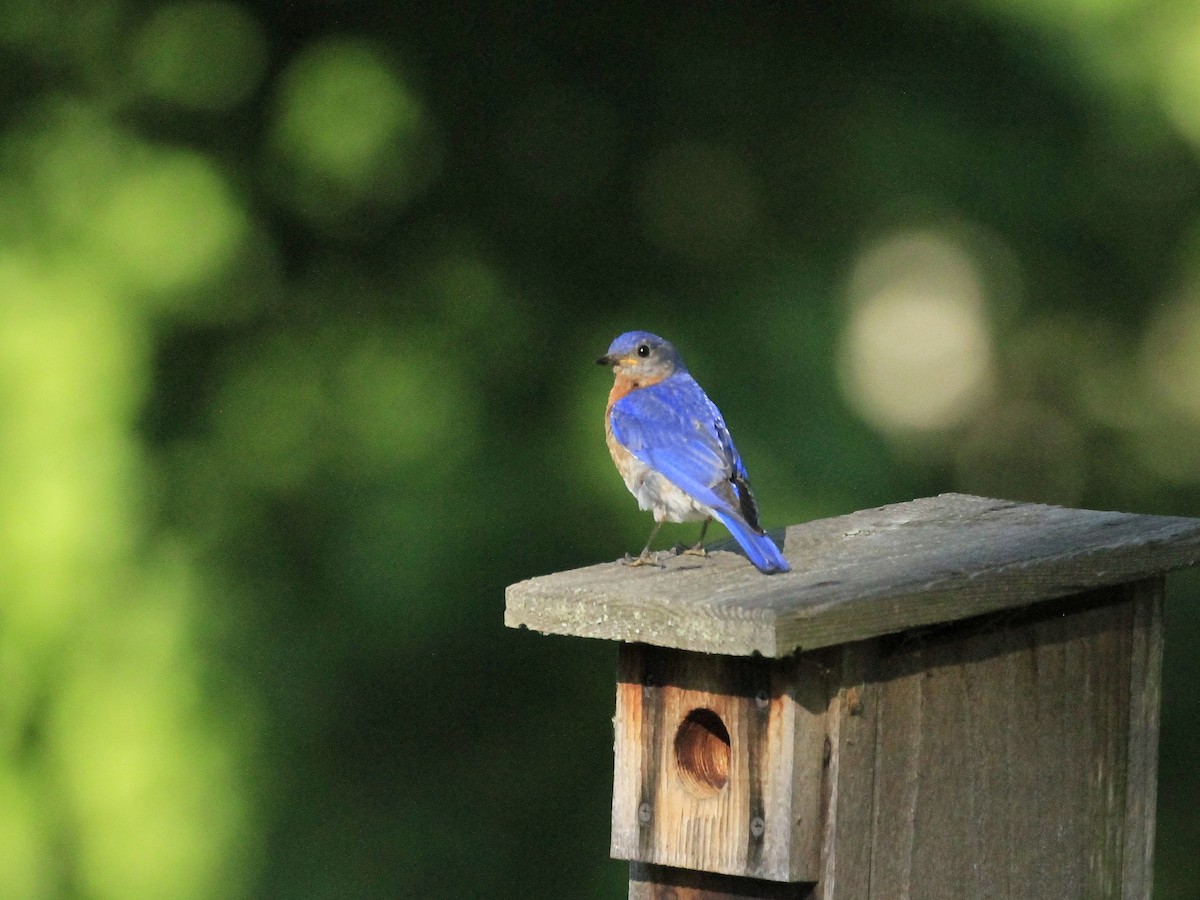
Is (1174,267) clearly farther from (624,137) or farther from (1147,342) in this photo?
(624,137)

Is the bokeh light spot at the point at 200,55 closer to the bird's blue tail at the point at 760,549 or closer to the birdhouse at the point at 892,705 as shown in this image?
the birdhouse at the point at 892,705

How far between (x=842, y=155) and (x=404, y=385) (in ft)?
4.41

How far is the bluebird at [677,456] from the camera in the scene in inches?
115

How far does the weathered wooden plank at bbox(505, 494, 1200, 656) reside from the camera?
2137 mm

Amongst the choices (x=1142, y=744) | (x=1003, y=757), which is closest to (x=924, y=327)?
(x=1142, y=744)

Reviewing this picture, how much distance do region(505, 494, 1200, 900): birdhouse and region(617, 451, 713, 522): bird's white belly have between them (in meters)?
0.38

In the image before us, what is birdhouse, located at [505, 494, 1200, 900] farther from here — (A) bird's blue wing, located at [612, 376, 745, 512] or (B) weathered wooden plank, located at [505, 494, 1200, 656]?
(A) bird's blue wing, located at [612, 376, 745, 512]

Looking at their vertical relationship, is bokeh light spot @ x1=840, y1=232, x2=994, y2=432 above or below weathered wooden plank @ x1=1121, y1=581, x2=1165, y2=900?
above

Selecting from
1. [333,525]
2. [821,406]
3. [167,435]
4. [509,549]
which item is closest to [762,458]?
[821,406]

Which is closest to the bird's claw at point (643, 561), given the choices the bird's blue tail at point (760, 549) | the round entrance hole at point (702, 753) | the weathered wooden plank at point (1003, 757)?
the bird's blue tail at point (760, 549)

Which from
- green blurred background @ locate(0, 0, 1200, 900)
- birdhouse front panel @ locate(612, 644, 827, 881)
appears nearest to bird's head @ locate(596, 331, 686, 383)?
green blurred background @ locate(0, 0, 1200, 900)

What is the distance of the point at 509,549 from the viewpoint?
4.88 m

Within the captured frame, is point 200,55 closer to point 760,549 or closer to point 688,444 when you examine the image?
point 688,444

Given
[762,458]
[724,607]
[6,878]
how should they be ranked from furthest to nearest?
[6,878], [762,458], [724,607]
